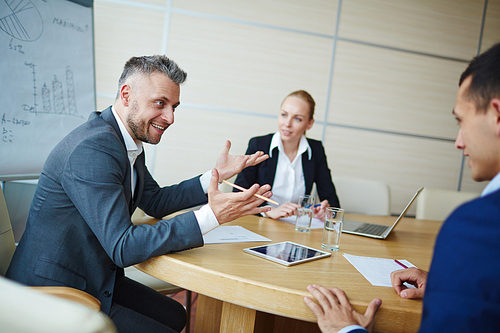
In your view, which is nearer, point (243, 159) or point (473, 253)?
point (473, 253)

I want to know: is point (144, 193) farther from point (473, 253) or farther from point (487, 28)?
point (487, 28)

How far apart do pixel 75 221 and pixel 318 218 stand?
46.1 inches

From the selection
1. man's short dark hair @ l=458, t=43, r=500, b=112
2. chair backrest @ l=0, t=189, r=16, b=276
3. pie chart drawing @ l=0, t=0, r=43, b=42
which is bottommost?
chair backrest @ l=0, t=189, r=16, b=276

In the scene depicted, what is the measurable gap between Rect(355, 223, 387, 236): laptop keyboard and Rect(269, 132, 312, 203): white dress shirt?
1.97 ft

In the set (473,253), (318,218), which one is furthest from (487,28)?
(473,253)

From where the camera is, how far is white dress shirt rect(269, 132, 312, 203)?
8.07 feet

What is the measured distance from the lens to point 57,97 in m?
2.39

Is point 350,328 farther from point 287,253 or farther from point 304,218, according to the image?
point 304,218

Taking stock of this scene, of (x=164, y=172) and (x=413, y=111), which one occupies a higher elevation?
(x=413, y=111)

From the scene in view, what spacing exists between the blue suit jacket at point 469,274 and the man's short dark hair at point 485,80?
0.81 ft

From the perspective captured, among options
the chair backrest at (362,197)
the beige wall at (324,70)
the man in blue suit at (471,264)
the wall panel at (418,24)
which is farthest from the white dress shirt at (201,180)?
the wall panel at (418,24)

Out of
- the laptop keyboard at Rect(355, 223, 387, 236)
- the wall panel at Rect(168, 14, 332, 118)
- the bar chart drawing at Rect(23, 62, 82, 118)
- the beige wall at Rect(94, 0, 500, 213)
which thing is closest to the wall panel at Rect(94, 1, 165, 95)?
the beige wall at Rect(94, 0, 500, 213)

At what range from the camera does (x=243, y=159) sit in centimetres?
170

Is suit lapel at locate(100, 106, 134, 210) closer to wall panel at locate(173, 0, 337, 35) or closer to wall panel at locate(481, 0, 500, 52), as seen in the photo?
wall panel at locate(173, 0, 337, 35)
